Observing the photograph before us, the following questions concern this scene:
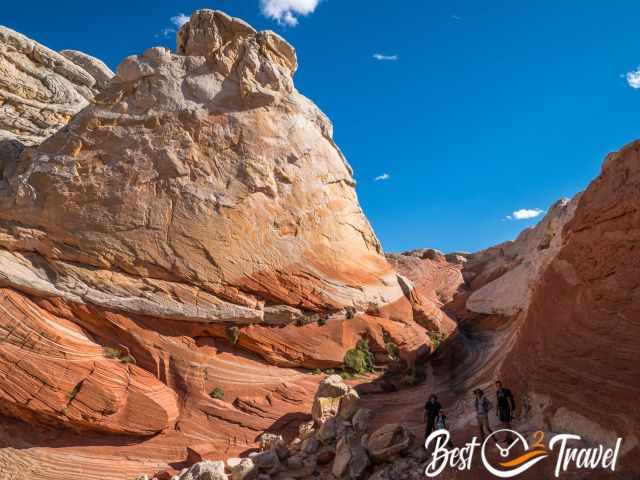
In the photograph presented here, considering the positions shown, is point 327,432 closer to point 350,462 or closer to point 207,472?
point 350,462

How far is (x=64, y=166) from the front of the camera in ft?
54.5

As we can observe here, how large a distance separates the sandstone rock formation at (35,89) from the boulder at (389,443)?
65.0 ft

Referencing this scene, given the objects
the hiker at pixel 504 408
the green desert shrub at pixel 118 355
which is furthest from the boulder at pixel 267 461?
the hiker at pixel 504 408

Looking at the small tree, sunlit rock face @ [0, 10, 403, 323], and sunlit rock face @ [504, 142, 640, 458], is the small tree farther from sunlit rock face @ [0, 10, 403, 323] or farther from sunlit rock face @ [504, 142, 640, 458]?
sunlit rock face @ [504, 142, 640, 458]

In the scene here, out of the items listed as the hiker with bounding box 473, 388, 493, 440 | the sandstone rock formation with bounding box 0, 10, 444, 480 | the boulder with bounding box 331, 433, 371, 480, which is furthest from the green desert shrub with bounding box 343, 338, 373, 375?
the hiker with bounding box 473, 388, 493, 440

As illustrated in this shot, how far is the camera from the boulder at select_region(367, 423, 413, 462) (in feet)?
34.2

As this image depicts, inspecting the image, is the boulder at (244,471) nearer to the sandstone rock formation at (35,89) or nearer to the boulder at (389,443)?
the boulder at (389,443)

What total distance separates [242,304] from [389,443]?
7.68m

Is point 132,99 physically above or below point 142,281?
above

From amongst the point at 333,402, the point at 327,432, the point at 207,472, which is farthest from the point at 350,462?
the point at 207,472

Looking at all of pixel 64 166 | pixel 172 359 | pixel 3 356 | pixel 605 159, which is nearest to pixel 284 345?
pixel 172 359

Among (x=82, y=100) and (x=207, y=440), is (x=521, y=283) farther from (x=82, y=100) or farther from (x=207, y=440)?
(x=82, y=100)

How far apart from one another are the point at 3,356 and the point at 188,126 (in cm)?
990

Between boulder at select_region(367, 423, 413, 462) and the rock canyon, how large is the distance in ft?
0.21
